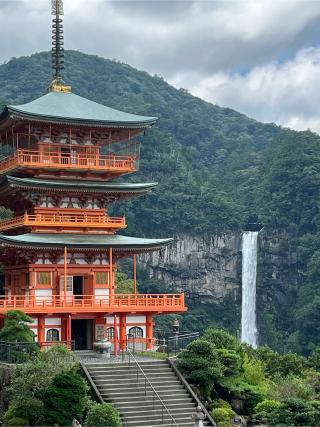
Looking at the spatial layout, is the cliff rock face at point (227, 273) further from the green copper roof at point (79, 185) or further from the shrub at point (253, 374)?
the shrub at point (253, 374)

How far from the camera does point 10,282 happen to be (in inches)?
1596

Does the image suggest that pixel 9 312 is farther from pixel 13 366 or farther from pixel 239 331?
pixel 239 331

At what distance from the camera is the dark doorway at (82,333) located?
Result: 3797cm

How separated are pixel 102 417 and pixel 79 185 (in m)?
13.2

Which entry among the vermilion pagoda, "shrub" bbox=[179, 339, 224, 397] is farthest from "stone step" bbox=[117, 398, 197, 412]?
the vermilion pagoda

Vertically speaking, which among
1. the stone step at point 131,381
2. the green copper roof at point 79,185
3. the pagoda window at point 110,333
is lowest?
the stone step at point 131,381

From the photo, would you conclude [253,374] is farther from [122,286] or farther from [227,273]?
[227,273]

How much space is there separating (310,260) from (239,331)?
13514mm

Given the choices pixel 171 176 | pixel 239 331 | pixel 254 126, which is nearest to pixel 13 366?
pixel 239 331

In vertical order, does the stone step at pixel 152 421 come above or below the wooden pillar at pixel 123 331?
below

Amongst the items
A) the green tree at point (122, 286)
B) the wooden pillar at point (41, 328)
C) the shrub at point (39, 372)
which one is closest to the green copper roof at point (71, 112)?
the wooden pillar at point (41, 328)

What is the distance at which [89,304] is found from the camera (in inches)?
1448

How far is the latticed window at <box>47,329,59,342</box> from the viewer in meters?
36.5

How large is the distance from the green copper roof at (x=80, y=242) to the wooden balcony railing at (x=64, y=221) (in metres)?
0.45
